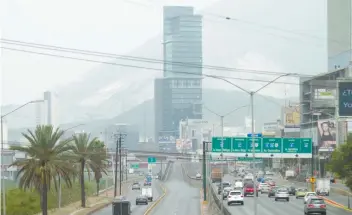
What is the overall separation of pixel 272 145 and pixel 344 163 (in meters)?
18.9

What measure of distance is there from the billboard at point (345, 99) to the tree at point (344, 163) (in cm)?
1202

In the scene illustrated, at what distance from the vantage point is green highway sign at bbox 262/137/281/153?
317 ft

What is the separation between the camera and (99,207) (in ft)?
318

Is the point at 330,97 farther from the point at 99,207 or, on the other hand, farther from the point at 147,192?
the point at 99,207

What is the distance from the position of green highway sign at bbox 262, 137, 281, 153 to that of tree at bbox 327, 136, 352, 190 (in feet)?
49.0

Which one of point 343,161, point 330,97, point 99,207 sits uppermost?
point 330,97

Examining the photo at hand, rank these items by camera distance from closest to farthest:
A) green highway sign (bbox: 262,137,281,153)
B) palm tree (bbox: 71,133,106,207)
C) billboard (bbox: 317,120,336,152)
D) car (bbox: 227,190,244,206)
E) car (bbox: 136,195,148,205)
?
1. car (bbox: 227,190,244,206)
2. palm tree (bbox: 71,133,106,207)
3. green highway sign (bbox: 262,137,281,153)
4. car (bbox: 136,195,148,205)
5. billboard (bbox: 317,120,336,152)

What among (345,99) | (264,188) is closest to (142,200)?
(264,188)

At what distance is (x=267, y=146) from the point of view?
97188mm

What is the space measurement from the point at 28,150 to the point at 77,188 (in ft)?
205

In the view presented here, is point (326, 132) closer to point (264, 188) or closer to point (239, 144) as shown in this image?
point (264, 188)

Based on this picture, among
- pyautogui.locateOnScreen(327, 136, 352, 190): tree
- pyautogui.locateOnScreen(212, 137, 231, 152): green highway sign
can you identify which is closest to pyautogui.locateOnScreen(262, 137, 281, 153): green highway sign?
pyautogui.locateOnScreen(212, 137, 231, 152): green highway sign

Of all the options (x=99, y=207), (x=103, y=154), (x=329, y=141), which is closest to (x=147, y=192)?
(x=103, y=154)

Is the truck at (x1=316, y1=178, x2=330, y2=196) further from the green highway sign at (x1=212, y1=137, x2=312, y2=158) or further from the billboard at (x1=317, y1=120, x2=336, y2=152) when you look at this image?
the billboard at (x1=317, y1=120, x2=336, y2=152)
